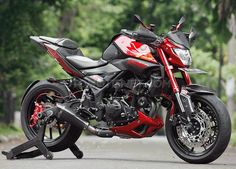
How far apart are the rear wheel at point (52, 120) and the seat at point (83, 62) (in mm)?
344

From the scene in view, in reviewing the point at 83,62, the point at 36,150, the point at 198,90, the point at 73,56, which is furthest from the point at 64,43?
the point at 198,90

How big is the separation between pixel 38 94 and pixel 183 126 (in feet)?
6.83

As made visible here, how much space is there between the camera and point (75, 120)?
10.4 meters

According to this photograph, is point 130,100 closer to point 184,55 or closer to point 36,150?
point 184,55

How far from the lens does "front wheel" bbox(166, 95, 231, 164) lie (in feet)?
31.0

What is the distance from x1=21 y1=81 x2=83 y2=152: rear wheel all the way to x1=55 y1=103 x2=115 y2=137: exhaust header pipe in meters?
0.18

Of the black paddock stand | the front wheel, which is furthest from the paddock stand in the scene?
the front wheel

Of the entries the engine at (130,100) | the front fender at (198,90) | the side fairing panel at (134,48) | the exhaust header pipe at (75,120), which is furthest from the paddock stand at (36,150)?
the front fender at (198,90)

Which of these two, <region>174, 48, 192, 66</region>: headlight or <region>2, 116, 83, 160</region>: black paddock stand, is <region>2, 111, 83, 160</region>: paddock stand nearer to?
<region>2, 116, 83, 160</region>: black paddock stand

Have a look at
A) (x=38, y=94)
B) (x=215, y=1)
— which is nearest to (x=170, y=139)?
(x=38, y=94)

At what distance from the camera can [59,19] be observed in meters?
39.0

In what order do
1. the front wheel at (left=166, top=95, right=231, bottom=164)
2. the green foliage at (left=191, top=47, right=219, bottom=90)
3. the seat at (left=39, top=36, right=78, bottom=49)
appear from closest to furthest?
1. the front wheel at (left=166, top=95, right=231, bottom=164)
2. the seat at (left=39, top=36, right=78, bottom=49)
3. the green foliage at (left=191, top=47, right=219, bottom=90)

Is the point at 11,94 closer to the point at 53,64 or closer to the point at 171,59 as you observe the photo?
the point at 53,64

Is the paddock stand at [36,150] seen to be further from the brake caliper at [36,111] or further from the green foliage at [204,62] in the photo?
the green foliage at [204,62]
